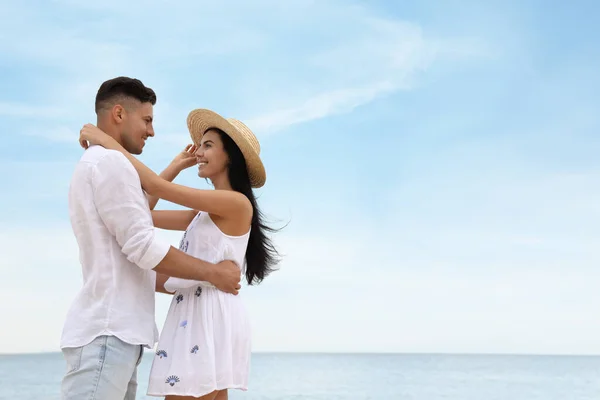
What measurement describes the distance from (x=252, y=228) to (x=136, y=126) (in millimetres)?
768

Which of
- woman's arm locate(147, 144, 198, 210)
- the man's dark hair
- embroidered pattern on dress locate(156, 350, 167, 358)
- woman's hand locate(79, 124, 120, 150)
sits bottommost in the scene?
embroidered pattern on dress locate(156, 350, 167, 358)

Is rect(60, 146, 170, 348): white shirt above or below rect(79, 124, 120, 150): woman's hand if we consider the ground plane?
below

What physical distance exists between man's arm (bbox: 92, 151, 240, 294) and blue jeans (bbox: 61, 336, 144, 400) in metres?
0.33

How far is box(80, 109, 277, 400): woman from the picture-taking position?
306cm

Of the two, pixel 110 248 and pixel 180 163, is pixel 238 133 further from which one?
pixel 110 248

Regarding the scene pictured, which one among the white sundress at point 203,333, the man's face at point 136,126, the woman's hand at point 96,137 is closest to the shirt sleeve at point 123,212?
the woman's hand at point 96,137

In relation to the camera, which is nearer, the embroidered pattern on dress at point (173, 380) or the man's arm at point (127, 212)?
the man's arm at point (127, 212)

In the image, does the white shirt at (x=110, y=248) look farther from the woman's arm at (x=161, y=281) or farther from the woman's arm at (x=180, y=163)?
the woman's arm at (x=180, y=163)

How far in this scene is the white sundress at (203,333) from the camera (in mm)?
3061

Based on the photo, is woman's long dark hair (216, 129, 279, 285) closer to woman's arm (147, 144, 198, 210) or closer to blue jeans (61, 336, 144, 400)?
woman's arm (147, 144, 198, 210)

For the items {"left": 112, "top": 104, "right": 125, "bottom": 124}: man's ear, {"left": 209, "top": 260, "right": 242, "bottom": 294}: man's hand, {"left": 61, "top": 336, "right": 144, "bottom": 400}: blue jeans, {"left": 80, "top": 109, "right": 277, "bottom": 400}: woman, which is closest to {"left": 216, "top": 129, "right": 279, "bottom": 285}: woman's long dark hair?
{"left": 80, "top": 109, "right": 277, "bottom": 400}: woman

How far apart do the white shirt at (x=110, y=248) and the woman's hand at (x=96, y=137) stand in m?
0.06

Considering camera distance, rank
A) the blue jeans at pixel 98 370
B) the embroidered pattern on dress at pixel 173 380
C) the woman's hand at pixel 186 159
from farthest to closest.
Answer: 1. the woman's hand at pixel 186 159
2. the embroidered pattern on dress at pixel 173 380
3. the blue jeans at pixel 98 370

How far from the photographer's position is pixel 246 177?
11.4ft
